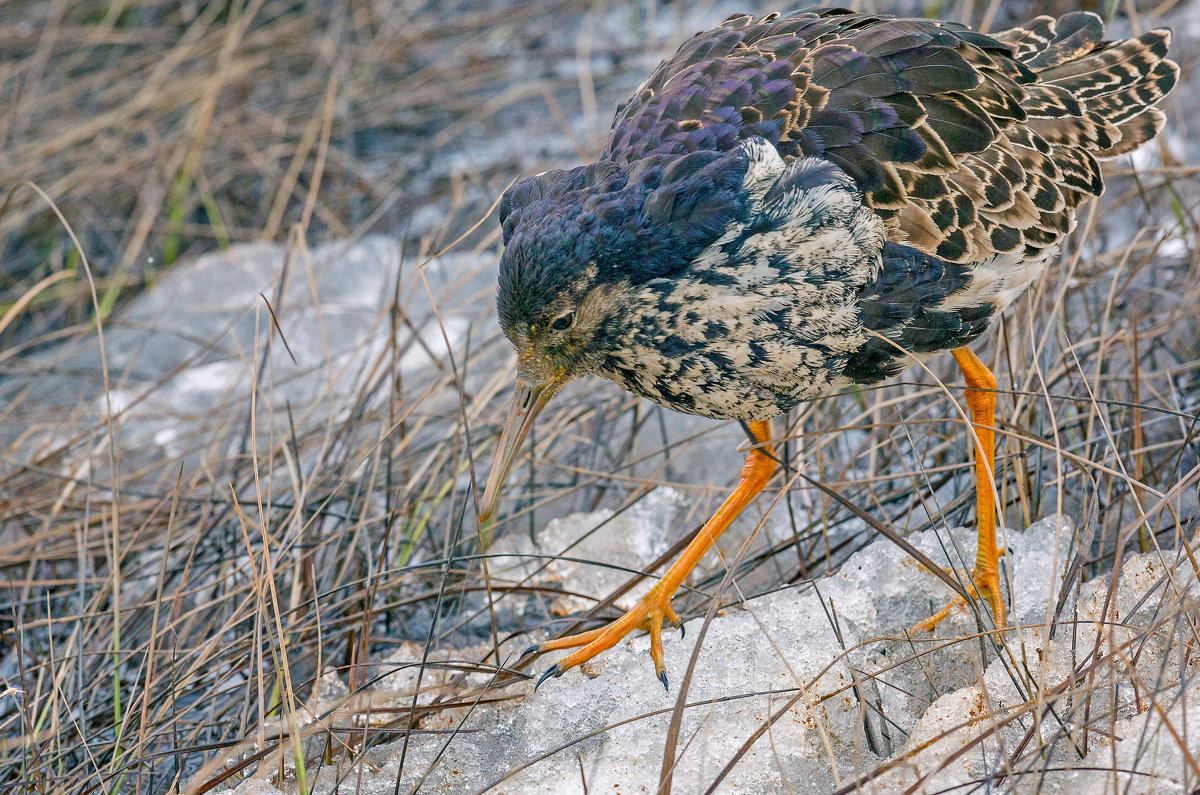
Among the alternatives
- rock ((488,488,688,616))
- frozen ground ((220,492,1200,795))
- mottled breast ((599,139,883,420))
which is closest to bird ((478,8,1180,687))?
mottled breast ((599,139,883,420))

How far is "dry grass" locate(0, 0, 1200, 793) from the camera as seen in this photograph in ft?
8.65

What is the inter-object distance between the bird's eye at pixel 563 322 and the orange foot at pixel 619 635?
2.62 ft

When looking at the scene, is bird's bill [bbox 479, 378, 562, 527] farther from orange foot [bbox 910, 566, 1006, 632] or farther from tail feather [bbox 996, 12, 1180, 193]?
tail feather [bbox 996, 12, 1180, 193]

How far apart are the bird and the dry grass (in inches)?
9.1

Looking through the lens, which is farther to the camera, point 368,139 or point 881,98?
point 368,139

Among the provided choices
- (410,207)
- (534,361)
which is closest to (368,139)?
(410,207)

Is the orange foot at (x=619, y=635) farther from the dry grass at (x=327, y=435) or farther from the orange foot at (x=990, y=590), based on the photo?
the orange foot at (x=990, y=590)

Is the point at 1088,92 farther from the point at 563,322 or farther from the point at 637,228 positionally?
the point at 563,322

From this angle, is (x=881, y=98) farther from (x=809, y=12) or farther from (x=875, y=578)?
(x=875, y=578)

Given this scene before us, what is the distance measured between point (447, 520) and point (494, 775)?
4.02 feet

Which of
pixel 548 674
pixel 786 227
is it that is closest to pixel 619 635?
pixel 548 674

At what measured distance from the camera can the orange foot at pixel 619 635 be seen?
2.72 metres

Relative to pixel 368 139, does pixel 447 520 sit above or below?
below

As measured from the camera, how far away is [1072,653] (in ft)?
7.55
